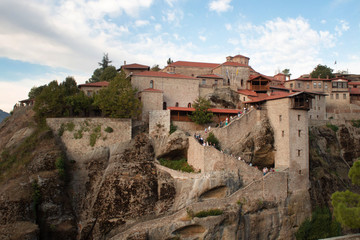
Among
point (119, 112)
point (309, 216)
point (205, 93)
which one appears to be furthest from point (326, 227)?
point (119, 112)

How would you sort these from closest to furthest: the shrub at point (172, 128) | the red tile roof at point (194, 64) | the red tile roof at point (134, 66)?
the shrub at point (172, 128) < the red tile roof at point (134, 66) < the red tile roof at point (194, 64)

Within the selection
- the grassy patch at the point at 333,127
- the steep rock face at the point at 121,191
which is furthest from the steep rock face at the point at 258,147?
the grassy patch at the point at 333,127

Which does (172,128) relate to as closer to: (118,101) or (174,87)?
(118,101)

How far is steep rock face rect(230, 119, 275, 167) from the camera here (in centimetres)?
3531

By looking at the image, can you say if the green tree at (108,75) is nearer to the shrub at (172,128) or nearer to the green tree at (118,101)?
the green tree at (118,101)

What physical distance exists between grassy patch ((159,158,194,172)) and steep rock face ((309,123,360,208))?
13656mm

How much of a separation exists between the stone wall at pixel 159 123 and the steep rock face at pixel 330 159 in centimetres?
1721

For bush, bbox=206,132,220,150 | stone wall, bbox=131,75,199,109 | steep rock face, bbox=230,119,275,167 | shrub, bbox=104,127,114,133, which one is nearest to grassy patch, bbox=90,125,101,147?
shrub, bbox=104,127,114,133

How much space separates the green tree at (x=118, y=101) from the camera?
37.2m

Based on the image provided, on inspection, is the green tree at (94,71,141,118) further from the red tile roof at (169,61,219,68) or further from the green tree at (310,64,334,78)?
the green tree at (310,64,334,78)

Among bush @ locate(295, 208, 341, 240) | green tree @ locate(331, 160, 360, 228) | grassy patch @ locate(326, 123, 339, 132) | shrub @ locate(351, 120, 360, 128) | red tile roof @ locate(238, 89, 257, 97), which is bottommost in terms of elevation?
bush @ locate(295, 208, 341, 240)

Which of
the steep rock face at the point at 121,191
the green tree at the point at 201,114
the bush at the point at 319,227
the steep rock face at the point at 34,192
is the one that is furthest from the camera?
the green tree at the point at 201,114

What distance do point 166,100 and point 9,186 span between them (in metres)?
21.5

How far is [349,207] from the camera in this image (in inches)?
909
